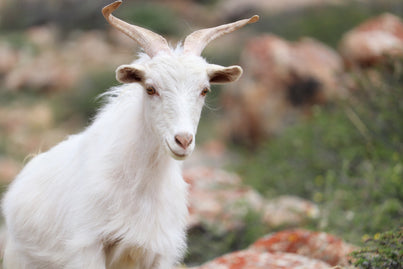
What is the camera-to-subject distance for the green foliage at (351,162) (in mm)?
6820

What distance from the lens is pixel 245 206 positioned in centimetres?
744

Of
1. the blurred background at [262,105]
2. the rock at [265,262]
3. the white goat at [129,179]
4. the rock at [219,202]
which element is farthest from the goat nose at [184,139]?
the rock at [219,202]

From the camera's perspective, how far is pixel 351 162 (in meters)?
8.64

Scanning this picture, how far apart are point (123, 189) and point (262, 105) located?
952 centimetres

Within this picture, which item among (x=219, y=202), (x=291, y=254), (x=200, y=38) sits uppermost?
(x=200, y=38)

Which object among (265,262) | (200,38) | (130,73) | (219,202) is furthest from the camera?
Answer: (219,202)

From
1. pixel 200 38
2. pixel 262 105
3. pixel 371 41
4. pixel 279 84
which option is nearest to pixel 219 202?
pixel 200 38

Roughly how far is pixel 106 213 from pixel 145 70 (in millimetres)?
1108

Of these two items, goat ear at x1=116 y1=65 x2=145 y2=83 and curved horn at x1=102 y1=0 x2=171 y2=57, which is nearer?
goat ear at x1=116 y1=65 x2=145 y2=83

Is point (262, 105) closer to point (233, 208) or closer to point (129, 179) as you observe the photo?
point (233, 208)

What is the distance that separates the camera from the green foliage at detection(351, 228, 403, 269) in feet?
13.8

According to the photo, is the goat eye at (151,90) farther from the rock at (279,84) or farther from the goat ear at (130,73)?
the rock at (279,84)

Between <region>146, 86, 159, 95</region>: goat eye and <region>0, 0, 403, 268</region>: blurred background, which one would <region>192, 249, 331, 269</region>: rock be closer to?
<region>0, 0, 403, 268</region>: blurred background

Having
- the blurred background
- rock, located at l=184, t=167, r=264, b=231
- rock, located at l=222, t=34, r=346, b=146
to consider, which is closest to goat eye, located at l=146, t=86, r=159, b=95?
the blurred background
